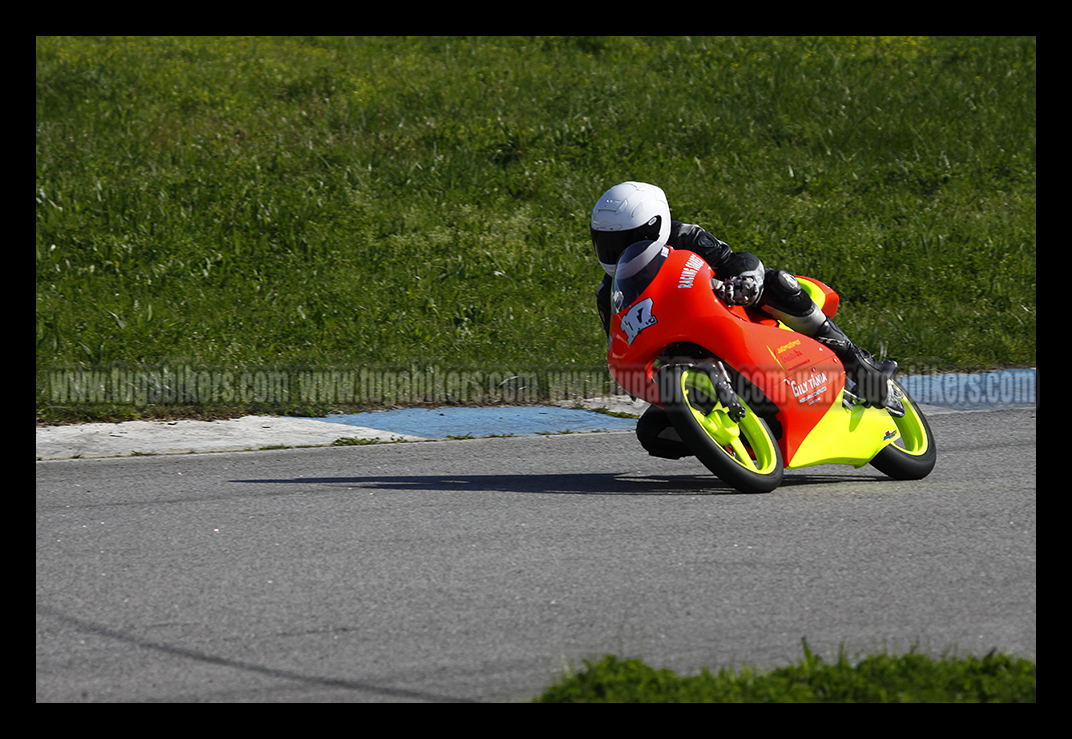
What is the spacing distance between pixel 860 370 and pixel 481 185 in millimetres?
9137

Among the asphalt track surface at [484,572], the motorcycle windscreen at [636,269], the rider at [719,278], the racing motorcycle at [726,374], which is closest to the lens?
the asphalt track surface at [484,572]

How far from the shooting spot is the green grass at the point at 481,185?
1079 cm

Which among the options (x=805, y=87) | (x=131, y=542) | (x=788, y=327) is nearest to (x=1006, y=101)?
(x=805, y=87)

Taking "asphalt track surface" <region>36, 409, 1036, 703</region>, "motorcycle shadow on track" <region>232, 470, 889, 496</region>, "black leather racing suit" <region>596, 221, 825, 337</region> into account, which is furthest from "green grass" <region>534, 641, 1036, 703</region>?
"black leather racing suit" <region>596, 221, 825, 337</region>

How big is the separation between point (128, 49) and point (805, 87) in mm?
10755

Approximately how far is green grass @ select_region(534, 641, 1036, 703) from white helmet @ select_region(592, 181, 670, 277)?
10.3 ft

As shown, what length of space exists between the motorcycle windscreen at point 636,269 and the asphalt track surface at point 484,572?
Result: 103 centimetres

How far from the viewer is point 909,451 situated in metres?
6.52

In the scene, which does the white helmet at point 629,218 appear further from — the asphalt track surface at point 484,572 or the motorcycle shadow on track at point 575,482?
the asphalt track surface at point 484,572

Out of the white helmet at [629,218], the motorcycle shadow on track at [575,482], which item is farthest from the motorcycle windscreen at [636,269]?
the motorcycle shadow on track at [575,482]

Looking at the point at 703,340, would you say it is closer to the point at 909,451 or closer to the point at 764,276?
the point at 764,276

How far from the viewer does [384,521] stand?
18.3 ft

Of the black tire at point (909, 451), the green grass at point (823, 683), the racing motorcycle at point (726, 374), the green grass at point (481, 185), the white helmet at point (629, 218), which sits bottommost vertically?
the green grass at point (823, 683)

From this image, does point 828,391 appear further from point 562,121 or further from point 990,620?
point 562,121
